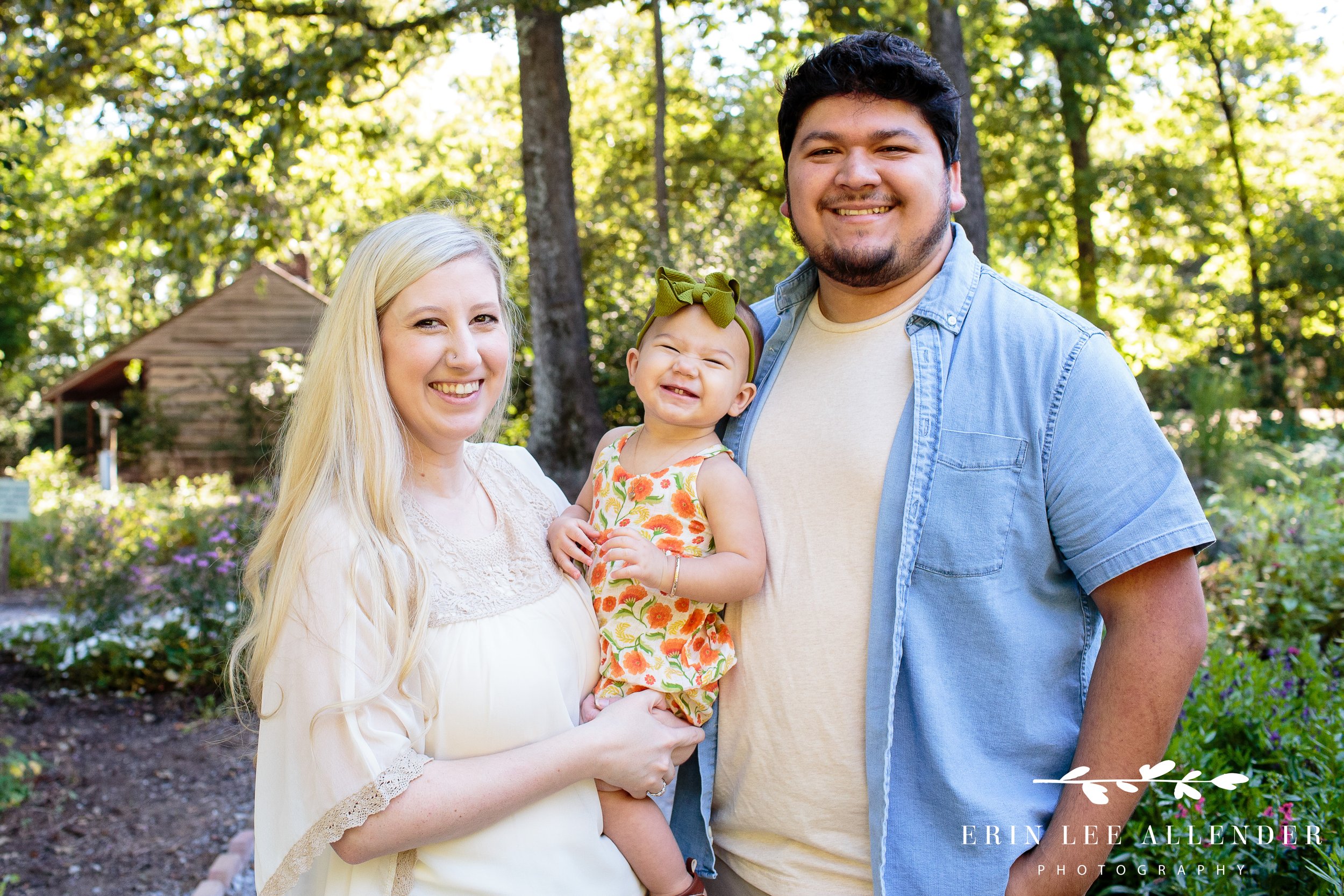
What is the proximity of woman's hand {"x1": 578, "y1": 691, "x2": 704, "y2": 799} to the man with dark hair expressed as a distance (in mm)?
193

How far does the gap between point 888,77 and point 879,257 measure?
0.41 metres

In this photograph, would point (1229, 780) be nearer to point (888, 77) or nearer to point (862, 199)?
point (862, 199)

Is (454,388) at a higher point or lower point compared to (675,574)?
higher

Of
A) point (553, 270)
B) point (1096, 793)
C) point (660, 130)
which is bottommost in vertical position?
point (1096, 793)

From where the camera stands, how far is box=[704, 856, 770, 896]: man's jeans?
2195 mm

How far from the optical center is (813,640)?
211cm

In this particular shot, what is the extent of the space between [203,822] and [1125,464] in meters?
4.75

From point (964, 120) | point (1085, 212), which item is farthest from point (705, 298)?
point (1085, 212)

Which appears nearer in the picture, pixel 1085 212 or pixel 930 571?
pixel 930 571

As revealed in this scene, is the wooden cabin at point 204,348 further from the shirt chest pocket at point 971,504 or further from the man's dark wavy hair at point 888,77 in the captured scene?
the shirt chest pocket at point 971,504

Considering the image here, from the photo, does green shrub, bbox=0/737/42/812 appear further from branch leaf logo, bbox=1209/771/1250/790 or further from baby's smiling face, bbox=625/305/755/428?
branch leaf logo, bbox=1209/771/1250/790

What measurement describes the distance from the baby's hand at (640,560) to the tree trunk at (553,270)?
6.66m

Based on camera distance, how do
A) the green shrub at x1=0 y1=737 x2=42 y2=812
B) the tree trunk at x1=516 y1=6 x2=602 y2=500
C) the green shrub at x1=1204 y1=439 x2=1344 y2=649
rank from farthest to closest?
the tree trunk at x1=516 y1=6 x2=602 y2=500 → the green shrub at x1=0 y1=737 x2=42 y2=812 → the green shrub at x1=1204 y1=439 x2=1344 y2=649

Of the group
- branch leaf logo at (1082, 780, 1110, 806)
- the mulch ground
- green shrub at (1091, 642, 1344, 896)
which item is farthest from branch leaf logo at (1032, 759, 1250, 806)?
the mulch ground
